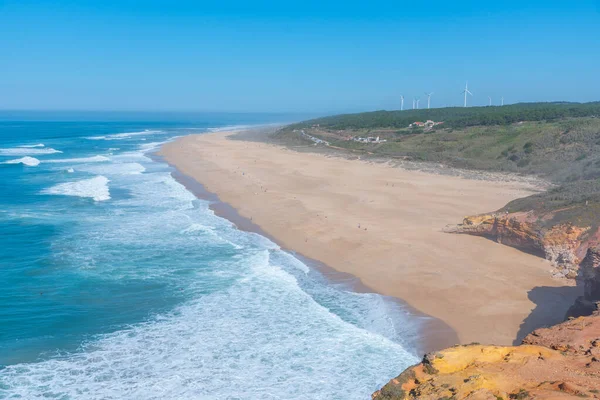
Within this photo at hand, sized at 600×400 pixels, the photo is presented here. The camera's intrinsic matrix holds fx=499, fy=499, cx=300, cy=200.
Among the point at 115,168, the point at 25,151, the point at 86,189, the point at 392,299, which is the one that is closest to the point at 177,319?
the point at 392,299

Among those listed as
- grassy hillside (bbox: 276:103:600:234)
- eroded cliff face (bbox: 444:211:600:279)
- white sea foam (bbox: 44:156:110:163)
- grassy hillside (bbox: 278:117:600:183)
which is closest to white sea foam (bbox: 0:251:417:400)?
eroded cliff face (bbox: 444:211:600:279)

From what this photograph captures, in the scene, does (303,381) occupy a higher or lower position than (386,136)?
lower

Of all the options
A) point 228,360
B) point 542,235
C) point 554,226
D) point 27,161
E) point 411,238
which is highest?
point 554,226

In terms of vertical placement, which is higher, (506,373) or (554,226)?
(554,226)

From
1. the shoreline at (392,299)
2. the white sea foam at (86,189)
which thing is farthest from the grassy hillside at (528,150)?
the white sea foam at (86,189)

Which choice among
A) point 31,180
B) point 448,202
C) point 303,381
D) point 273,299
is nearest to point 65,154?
point 31,180

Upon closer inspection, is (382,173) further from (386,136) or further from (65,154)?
(65,154)

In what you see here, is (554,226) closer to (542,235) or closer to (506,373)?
(542,235)
